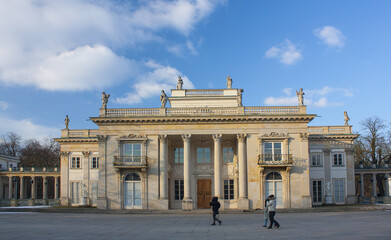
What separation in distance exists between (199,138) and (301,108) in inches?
401

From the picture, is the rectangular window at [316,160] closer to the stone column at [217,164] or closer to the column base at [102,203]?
the stone column at [217,164]

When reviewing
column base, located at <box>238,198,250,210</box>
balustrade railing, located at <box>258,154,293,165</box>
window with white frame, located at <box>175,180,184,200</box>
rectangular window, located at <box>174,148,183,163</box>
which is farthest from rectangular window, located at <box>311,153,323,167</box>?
window with white frame, located at <box>175,180,184,200</box>

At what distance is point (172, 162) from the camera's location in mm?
39688

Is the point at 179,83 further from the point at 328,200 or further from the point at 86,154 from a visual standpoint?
the point at 328,200

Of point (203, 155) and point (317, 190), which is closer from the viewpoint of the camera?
point (203, 155)

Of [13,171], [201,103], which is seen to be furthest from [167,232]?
[13,171]

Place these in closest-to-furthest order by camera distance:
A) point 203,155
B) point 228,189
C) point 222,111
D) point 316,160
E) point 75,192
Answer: point 222,111
point 228,189
point 203,155
point 316,160
point 75,192

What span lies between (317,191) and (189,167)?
1603 cm

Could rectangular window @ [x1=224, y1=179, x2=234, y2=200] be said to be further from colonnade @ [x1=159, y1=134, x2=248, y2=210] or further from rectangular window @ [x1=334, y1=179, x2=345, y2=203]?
rectangular window @ [x1=334, y1=179, x2=345, y2=203]

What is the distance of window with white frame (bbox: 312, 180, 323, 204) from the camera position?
4314cm

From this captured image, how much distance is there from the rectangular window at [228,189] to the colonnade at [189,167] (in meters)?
2.17

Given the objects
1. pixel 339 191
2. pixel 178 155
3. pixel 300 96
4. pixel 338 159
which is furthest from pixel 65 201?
pixel 338 159

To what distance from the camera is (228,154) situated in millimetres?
39406

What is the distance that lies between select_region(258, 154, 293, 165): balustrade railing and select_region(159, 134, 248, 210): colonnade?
171 centimetres
